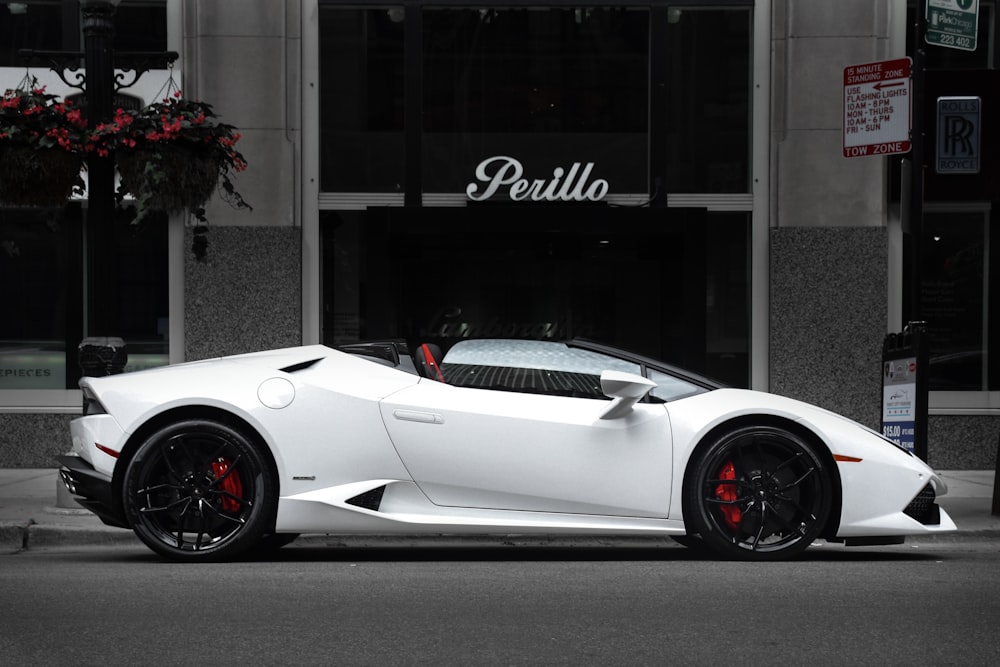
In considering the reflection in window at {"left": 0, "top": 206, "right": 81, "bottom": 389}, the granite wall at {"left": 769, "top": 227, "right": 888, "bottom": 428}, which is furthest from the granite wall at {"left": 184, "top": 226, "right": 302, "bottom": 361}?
the granite wall at {"left": 769, "top": 227, "right": 888, "bottom": 428}

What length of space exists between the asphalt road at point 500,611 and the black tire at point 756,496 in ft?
0.50

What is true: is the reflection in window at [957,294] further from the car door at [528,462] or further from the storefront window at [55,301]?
the storefront window at [55,301]

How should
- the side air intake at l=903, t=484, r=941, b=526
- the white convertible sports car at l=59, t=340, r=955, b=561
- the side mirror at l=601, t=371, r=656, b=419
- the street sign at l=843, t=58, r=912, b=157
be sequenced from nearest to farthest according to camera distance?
the side mirror at l=601, t=371, r=656, b=419, the white convertible sports car at l=59, t=340, r=955, b=561, the side air intake at l=903, t=484, r=941, b=526, the street sign at l=843, t=58, r=912, b=157

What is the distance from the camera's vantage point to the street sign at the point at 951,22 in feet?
31.3

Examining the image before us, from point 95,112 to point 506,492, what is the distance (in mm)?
4216

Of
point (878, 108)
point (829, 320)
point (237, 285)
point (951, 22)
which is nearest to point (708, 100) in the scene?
point (829, 320)

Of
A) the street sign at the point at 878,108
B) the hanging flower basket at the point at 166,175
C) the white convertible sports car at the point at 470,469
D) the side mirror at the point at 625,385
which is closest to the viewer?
the side mirror at the point at 625,385

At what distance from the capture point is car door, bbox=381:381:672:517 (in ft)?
21.1

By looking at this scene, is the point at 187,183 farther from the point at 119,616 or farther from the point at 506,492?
the point at 119,616

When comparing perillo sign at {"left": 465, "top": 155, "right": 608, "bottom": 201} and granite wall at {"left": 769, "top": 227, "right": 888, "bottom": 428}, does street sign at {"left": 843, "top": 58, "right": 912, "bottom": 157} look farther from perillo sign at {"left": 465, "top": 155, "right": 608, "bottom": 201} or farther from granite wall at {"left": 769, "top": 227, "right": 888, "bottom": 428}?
perillo sign at {"left": 465, "top": 155, "right": 608, "bottom": 201}

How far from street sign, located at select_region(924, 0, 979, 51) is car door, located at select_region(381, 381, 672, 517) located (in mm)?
4762

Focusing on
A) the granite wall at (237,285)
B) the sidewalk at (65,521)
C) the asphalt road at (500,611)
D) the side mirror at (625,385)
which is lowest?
the sidewalk at (65,521)

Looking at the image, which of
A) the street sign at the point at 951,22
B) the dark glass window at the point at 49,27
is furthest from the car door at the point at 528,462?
the dark glass window at the point at 49,27

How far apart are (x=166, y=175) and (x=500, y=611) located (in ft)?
15.1
